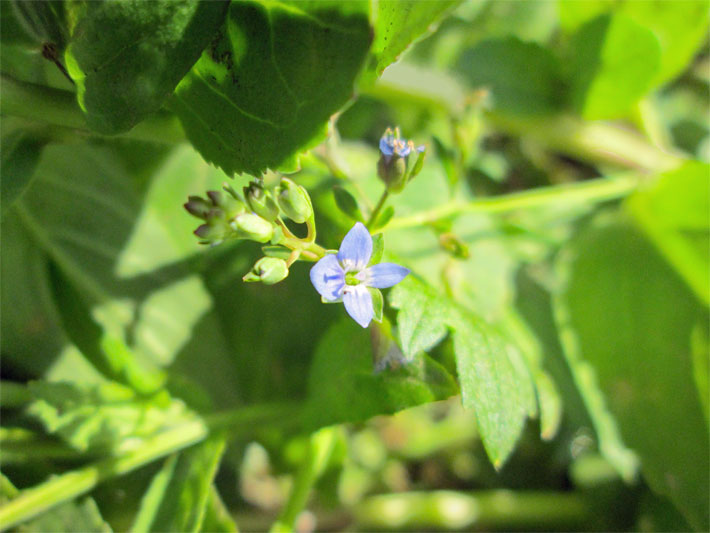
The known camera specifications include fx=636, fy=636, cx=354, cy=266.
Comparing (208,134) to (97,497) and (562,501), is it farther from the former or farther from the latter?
(562,501)

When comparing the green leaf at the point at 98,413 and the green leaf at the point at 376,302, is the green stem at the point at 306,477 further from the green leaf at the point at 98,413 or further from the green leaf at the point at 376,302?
the green leaf at the point at 376,302

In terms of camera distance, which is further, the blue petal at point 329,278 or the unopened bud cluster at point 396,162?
the unopened bud cluster at point 396,162

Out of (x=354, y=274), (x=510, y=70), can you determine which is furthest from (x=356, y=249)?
(x=510, y=70)

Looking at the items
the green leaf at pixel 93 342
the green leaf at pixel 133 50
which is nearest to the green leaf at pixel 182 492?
the green leaf at pixel 93 342

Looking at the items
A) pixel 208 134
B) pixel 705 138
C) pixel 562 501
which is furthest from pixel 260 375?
pixel 705 138

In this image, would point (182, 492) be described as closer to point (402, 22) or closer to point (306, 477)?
point (306, 477)
